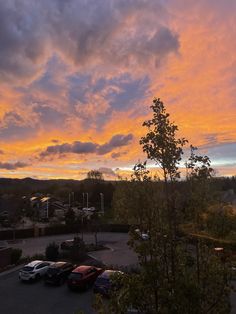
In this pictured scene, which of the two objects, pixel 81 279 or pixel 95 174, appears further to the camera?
pixel 95 174

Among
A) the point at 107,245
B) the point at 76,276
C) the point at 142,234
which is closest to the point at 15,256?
the point at 76,276

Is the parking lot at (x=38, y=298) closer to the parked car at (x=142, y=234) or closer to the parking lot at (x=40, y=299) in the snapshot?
the parking lot at (x=40, y=299)

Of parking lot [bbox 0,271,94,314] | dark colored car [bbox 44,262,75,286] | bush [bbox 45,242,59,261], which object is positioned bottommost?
parking lot [bbox 0,271,94,314]

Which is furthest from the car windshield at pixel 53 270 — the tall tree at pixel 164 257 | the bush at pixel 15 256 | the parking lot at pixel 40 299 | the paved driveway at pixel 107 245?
the tall tree at pixel 164 257

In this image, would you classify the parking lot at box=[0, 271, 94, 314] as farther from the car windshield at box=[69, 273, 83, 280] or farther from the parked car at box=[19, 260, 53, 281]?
the car windshield at box=[69, 273, 83, 280]

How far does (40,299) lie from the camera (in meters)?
23.5

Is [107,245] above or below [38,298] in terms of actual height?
above

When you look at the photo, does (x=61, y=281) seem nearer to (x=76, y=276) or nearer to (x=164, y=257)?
(x=76, y=276)

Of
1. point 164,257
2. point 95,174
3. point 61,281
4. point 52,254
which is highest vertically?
point 95,174

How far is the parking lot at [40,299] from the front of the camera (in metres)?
21.5

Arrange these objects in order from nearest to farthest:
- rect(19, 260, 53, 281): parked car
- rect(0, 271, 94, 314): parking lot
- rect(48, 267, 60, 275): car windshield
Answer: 1. rect(0, 271, 94, 314): parking lot
2. rect(48, 267, 60, 275): car windshield
3. rect(19, 260, 53, 281): parked car

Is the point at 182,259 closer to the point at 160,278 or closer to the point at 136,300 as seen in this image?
the point at 160,278

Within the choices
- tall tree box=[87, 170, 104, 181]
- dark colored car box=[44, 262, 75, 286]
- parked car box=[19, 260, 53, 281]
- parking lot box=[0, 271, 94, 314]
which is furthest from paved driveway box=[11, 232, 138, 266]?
tall tree box=[87, 170, 104, 181]

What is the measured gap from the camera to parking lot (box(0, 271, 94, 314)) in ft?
70.6
